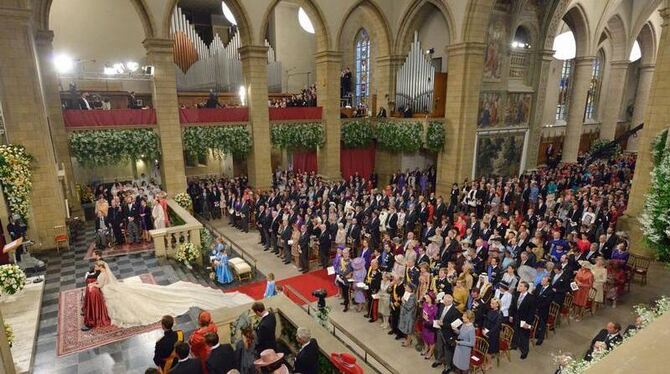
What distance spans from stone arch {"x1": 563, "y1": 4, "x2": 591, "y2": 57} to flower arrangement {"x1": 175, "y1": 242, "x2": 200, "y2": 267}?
23053mm

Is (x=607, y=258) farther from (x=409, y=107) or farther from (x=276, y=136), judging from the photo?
(x=276, y=136)

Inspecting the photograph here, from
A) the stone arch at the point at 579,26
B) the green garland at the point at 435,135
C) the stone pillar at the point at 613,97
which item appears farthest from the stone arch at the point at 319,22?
the stone pillar at the point at 613,97

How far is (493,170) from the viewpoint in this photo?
68.2ft

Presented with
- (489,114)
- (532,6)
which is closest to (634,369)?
(489,114)

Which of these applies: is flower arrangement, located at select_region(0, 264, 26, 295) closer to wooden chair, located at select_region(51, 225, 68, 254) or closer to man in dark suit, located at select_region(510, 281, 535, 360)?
wooden chair, located at select_region(51, 225, 68, 254)

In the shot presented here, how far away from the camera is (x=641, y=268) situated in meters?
11.1

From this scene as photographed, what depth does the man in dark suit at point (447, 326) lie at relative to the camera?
7.18 meters

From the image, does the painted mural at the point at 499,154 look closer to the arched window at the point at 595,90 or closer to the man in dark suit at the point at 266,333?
the arched window at the point at 595,90

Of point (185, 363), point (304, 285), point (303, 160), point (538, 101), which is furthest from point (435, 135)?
point (185, 363)

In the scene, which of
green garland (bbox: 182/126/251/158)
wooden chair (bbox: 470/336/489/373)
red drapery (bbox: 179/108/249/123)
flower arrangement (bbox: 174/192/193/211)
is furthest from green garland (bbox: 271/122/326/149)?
wooden chair (bbox: 470/336/489/373)

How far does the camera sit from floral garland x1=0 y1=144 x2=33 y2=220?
9883 mm

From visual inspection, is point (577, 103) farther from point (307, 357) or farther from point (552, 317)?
point (307, 357)

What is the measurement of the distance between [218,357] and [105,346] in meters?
3.47

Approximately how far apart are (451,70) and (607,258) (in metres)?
10.9
